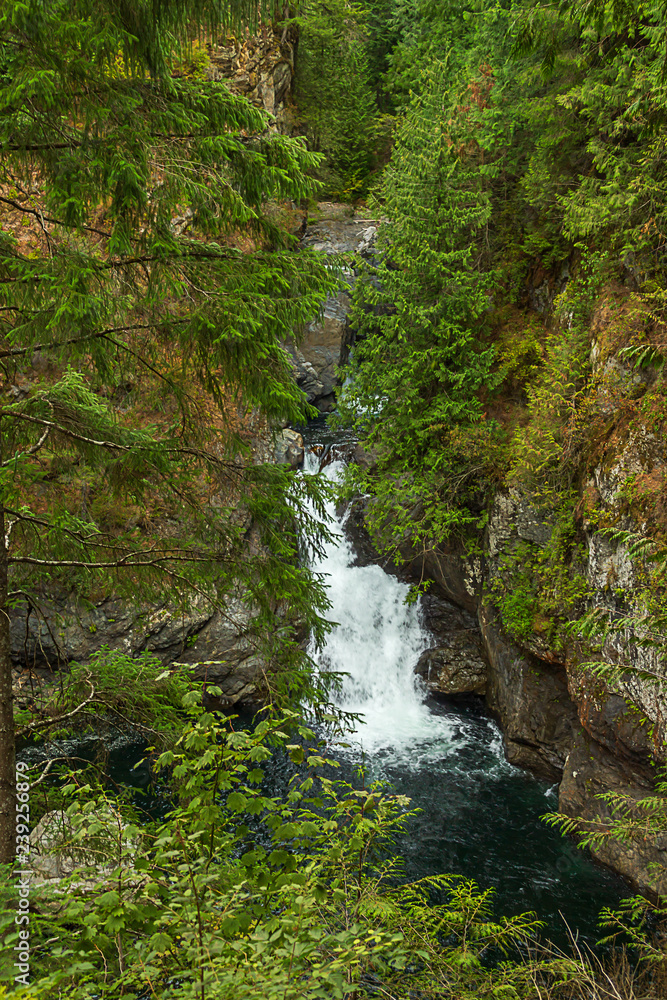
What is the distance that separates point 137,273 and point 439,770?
964cm

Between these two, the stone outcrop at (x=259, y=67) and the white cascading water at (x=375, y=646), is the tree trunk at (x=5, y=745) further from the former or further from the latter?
the stone outcrop at (x=259, y=67)

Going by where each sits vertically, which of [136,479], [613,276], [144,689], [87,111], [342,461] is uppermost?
[342,461]

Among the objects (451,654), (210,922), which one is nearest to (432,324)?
(451,654)

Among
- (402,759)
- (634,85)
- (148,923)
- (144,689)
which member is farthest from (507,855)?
(634,85)

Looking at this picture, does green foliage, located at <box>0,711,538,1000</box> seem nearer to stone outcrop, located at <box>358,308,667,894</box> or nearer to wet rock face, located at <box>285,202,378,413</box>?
stone outcrop, located at <box>358,308,667,894</box>

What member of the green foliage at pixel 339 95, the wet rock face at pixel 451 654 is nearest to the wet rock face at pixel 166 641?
the wet rock face at pixel 451 654

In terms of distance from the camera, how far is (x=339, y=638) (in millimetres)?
12859

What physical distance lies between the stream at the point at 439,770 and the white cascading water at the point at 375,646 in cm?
2

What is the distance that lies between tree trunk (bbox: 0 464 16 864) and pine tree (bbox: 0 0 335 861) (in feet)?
0.04

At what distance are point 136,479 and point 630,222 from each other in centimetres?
792

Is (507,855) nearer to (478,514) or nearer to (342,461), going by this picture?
(478,514)

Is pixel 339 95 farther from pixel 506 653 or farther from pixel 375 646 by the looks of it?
pixel 506 653

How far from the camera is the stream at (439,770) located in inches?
308

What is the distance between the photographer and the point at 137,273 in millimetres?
4035
